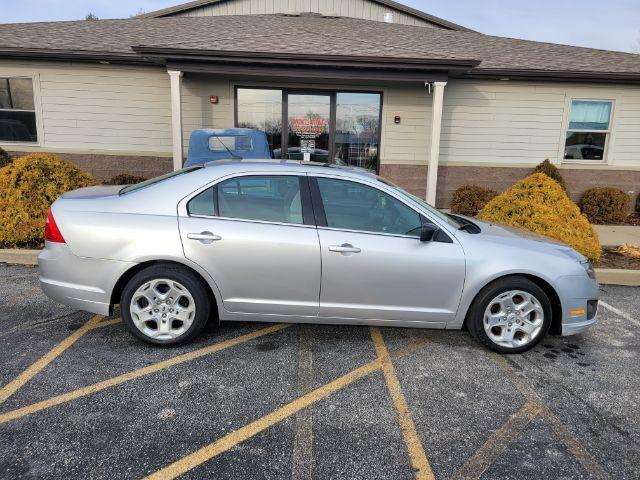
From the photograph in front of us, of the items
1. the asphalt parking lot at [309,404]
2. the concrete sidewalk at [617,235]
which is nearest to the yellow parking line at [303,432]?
the asphalt parking lot at [309,404]

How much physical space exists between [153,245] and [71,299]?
33.6 inches

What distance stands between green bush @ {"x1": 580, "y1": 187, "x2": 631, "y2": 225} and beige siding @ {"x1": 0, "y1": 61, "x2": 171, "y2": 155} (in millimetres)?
9702

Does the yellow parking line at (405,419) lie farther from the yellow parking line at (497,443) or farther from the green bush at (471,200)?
the green bush at (471,200)

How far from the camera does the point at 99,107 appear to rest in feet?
34.7

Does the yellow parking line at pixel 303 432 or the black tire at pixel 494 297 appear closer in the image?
the yellow parking line at pixel 303 432

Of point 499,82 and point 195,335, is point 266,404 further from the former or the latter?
point 499,82

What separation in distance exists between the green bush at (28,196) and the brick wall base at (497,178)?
7006mm

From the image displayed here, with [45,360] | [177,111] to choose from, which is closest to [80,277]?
[45,360]

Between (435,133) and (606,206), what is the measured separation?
429cm

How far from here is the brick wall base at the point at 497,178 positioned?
1117 centimetres

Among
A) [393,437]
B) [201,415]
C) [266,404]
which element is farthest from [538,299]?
[201,415]

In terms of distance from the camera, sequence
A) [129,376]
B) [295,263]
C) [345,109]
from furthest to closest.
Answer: [345,109], [295,263], [129,376]

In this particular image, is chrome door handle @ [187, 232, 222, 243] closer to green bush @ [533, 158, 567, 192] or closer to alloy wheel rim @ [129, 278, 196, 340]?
alloy wheel rim @ [129, 278, 196, 340]

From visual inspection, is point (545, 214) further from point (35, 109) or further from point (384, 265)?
point (35, 109)
